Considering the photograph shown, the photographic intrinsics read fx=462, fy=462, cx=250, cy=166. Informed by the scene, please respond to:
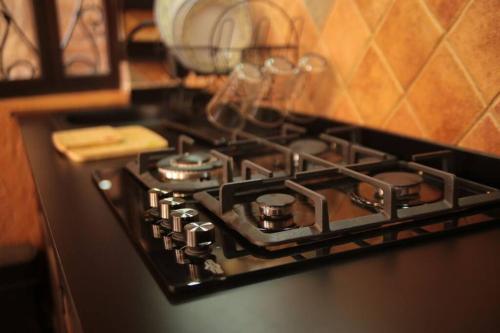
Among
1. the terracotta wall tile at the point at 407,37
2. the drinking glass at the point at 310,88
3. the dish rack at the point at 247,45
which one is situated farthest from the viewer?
the dish rack at the point at 247,45

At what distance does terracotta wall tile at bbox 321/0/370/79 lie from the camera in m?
1.12

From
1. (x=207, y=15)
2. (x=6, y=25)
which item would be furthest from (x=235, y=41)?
(x=6, y=25)

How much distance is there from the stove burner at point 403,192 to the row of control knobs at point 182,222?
274 mm

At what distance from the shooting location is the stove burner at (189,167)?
843mm

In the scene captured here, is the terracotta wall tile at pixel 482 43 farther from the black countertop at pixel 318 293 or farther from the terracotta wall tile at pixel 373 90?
the black countertop at pixel 318 293

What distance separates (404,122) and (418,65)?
0.41 ft

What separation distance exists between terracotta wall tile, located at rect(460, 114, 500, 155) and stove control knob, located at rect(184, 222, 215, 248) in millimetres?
550

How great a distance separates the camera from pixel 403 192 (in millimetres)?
725

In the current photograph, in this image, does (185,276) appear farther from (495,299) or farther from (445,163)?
(445,163)

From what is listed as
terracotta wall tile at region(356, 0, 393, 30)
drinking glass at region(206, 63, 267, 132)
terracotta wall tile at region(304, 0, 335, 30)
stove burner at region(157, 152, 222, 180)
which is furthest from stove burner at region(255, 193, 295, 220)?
terracotta wall tile at region(304, 0, 335, 30)

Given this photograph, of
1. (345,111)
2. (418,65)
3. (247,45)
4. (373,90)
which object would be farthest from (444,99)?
(247,45)

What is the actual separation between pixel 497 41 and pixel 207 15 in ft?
2.96

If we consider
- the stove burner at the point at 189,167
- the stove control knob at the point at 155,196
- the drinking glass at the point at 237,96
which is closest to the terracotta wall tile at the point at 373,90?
the drinking glass at the point at 237,96

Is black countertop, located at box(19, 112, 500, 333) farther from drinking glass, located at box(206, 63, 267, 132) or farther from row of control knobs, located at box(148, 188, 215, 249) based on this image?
drinking glass, located at box(206, 63, 267, 132)
